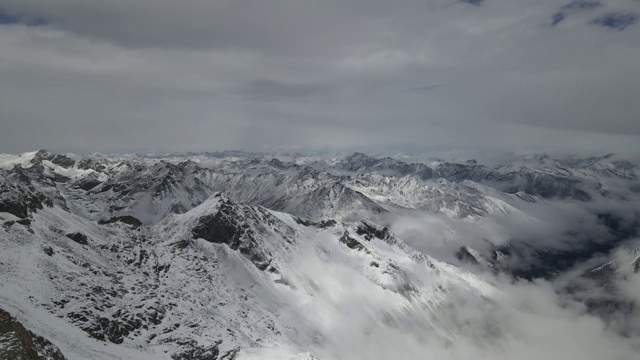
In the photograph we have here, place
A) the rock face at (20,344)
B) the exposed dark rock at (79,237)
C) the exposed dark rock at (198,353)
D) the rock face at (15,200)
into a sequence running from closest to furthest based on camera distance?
the rock face at (20,344)
the exposed dark rock at (198,353)
the rock face at (15,200)
the exposed dark rock at (79,237)

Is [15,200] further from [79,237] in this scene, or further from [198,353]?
[198,353]

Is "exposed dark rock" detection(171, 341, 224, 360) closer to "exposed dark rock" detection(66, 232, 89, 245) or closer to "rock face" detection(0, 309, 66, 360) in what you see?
"rock face" detection(0, 309, 66, 360)

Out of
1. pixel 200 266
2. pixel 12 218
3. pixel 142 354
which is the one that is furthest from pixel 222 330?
pixel 12 218

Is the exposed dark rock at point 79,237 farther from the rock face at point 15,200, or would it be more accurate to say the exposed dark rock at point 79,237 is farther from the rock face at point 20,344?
the rock face at point 20,344

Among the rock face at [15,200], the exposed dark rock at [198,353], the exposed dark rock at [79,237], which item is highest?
the rock face at [15,200]

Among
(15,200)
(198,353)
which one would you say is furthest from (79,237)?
(198,353)

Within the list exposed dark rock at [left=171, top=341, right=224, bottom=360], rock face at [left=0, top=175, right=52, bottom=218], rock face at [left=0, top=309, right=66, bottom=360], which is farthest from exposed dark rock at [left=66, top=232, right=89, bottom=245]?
rock face at [left=0, top=309, right=66, bottom=360]

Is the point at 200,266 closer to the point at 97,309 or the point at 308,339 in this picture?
the point at 308,339

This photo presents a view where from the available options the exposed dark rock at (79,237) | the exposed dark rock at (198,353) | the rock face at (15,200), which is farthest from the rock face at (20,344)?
the exposed dark rock at (79,237)
